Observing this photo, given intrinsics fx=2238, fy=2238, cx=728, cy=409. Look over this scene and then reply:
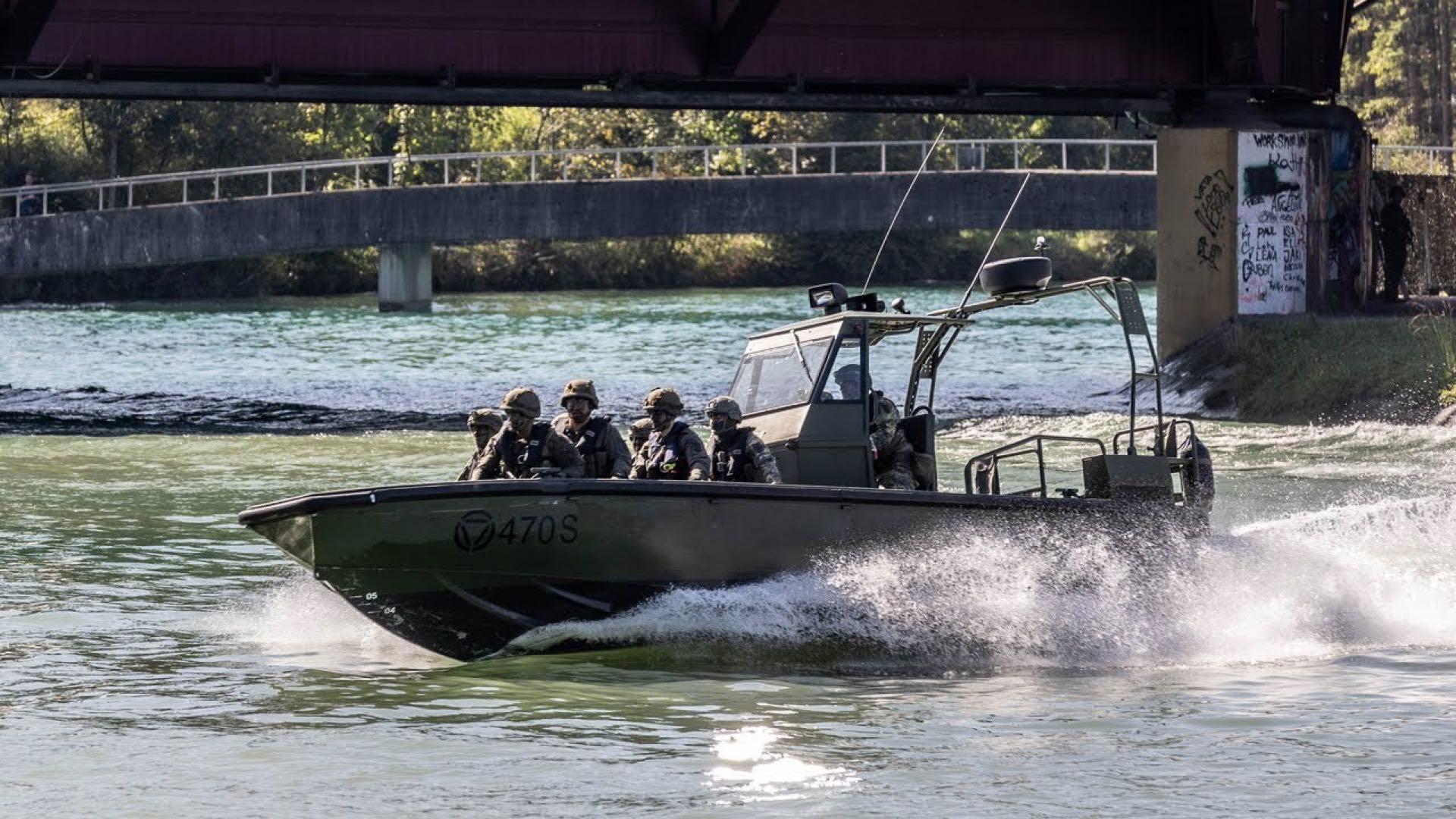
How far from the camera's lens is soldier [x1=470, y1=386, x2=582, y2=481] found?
561 inches

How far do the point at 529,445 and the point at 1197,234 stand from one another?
20744mm

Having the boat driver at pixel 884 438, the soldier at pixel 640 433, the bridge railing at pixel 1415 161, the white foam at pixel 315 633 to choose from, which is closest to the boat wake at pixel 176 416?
the white foam at pixel 315 633

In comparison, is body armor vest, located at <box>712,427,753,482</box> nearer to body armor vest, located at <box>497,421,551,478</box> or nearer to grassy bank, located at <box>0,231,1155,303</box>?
body armor vest, located at <box>497,421,551,478</box>

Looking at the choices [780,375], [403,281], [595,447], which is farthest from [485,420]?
[403,281]

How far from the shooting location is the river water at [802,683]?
35.5 feet

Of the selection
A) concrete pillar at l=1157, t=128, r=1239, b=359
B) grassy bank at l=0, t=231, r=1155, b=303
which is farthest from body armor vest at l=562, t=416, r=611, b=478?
grassy bank at l=0, t=231, r=1155, b=303

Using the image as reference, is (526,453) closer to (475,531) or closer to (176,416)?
(475,531)

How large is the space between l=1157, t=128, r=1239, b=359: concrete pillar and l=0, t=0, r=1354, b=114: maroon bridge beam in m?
1.44

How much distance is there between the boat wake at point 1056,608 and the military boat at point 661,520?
0.49 ft

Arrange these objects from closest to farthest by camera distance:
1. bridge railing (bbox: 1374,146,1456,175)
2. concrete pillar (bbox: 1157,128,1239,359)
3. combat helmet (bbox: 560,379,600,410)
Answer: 1. combat helmet (bbox: 560,379,600,410)
2. concrete pillar (bbox: 1157,128,1239,359)
3. bridge railing (bbox: 1374,146,1456,175)

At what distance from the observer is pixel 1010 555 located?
14484 millimetres

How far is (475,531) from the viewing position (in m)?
13.4

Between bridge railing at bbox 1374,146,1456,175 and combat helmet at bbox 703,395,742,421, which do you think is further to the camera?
bridge railing at bbox 1374,146,1456,175

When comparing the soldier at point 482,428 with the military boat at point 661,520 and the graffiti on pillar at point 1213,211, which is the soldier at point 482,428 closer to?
the military boat at point 661,520
